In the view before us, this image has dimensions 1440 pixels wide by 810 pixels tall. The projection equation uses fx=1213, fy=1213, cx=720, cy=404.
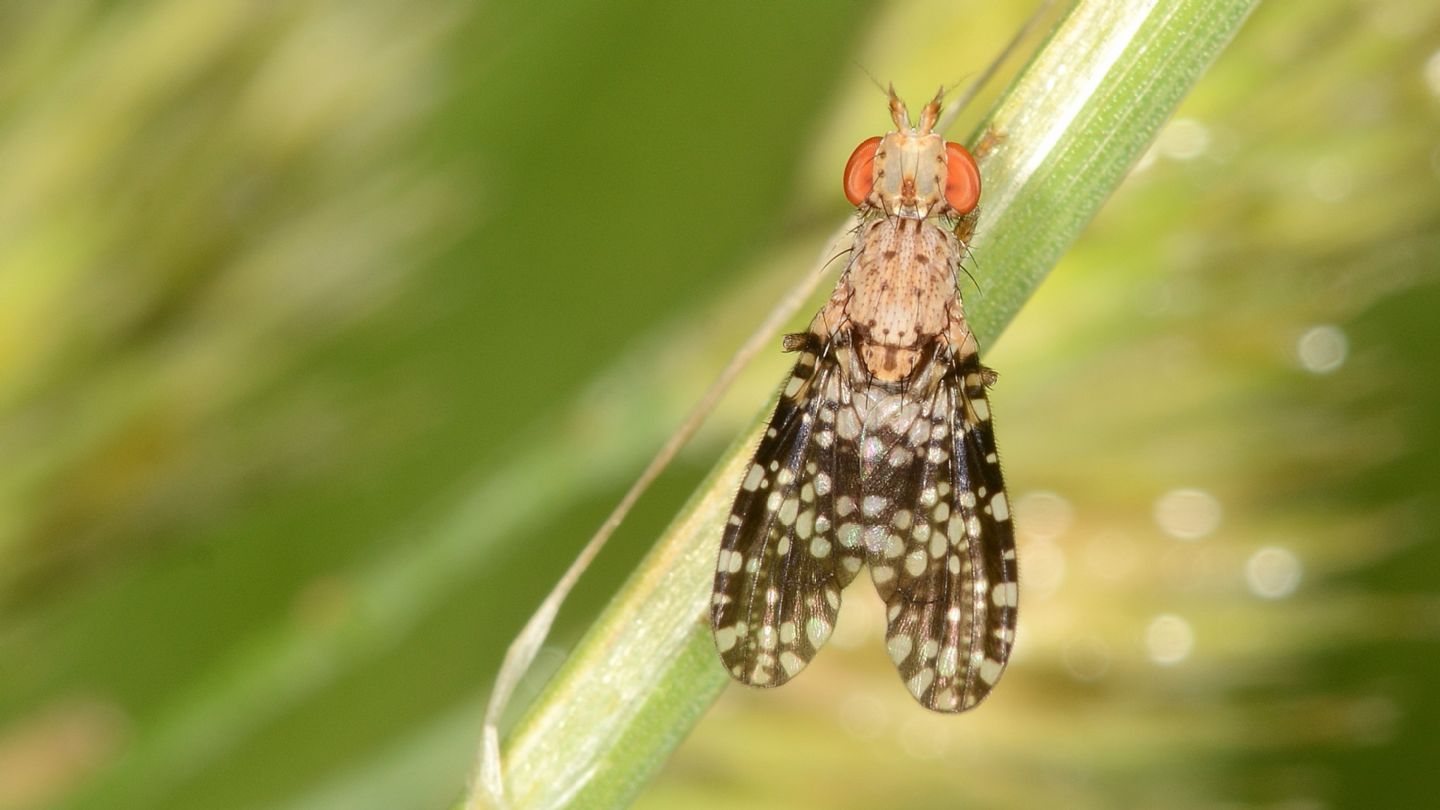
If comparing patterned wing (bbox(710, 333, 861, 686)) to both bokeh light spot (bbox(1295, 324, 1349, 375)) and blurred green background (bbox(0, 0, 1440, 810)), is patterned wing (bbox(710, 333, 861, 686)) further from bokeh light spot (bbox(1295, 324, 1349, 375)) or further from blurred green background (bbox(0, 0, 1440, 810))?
bokeh light spot (bbox(1295, 324, 1349, 375))

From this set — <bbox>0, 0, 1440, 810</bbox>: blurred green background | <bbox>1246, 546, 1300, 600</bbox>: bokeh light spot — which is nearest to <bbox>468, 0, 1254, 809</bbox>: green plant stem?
<bbox>0, 0, 1440, 810</bbox>: blurred green background

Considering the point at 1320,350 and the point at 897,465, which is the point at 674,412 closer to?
the point at 897,465

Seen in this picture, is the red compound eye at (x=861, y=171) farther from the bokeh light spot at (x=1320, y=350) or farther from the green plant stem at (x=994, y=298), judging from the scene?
the bokeh light spot at (x=1320, y=350)

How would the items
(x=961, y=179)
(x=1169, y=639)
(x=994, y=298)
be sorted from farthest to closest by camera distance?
1. (x=1169, y=639)
2. (x=961, y=179)
3. (x=994, y=298)

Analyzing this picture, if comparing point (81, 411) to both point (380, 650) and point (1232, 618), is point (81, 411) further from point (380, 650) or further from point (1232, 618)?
point (1232, 618)

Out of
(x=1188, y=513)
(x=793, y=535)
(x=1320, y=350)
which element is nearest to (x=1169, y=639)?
(x=1188, y=513)

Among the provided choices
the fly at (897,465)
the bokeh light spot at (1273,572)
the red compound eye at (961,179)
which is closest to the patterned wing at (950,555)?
the fly at (897,465)
